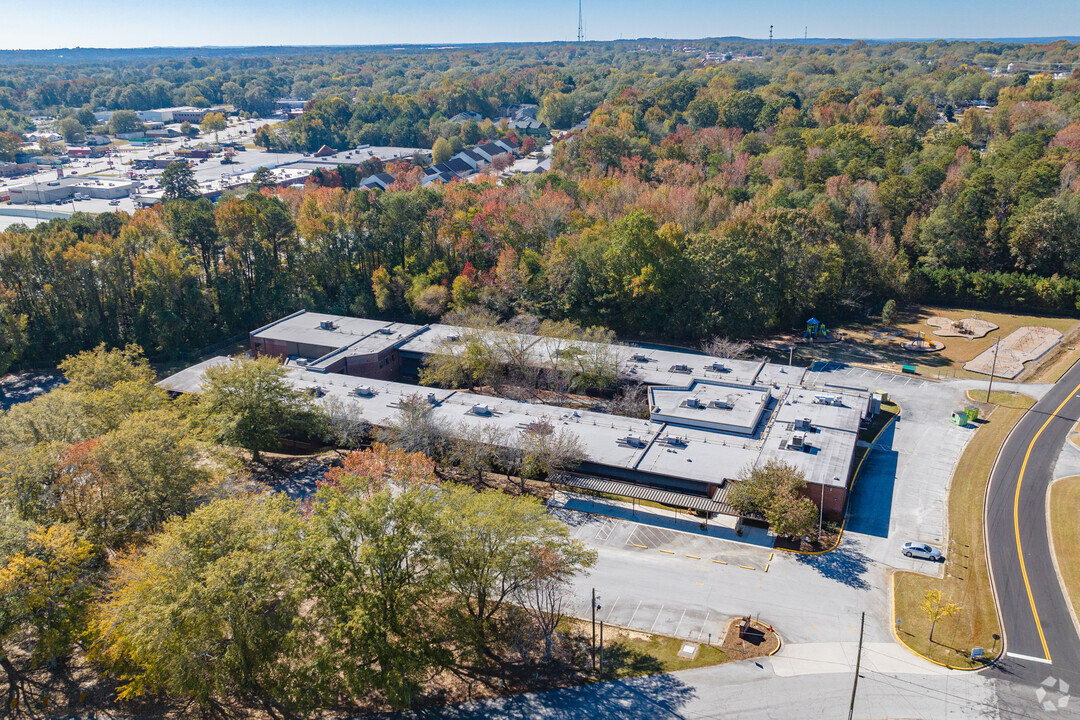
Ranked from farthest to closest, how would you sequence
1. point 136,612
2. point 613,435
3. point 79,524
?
1. point 613,435
2. point 79,524
3. point 136,612

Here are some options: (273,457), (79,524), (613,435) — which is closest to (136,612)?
(79,524)

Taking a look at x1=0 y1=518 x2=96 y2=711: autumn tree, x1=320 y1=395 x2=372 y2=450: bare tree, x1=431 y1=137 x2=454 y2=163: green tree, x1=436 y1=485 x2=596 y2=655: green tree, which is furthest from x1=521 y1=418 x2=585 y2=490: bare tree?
x1=431 y1=137 x2=454 y2=163: green tree

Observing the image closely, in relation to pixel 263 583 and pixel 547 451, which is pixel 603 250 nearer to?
pixel 547 451

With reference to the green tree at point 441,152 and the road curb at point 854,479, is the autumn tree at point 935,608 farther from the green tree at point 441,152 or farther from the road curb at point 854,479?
the green tree at point 441,152

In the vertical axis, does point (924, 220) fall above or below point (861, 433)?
above

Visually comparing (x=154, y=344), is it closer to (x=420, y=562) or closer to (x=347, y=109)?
(x=420, y=562)

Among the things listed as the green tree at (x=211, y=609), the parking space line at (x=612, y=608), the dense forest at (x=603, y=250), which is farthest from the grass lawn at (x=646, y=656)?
the dense forest at (x=603, y=250)
